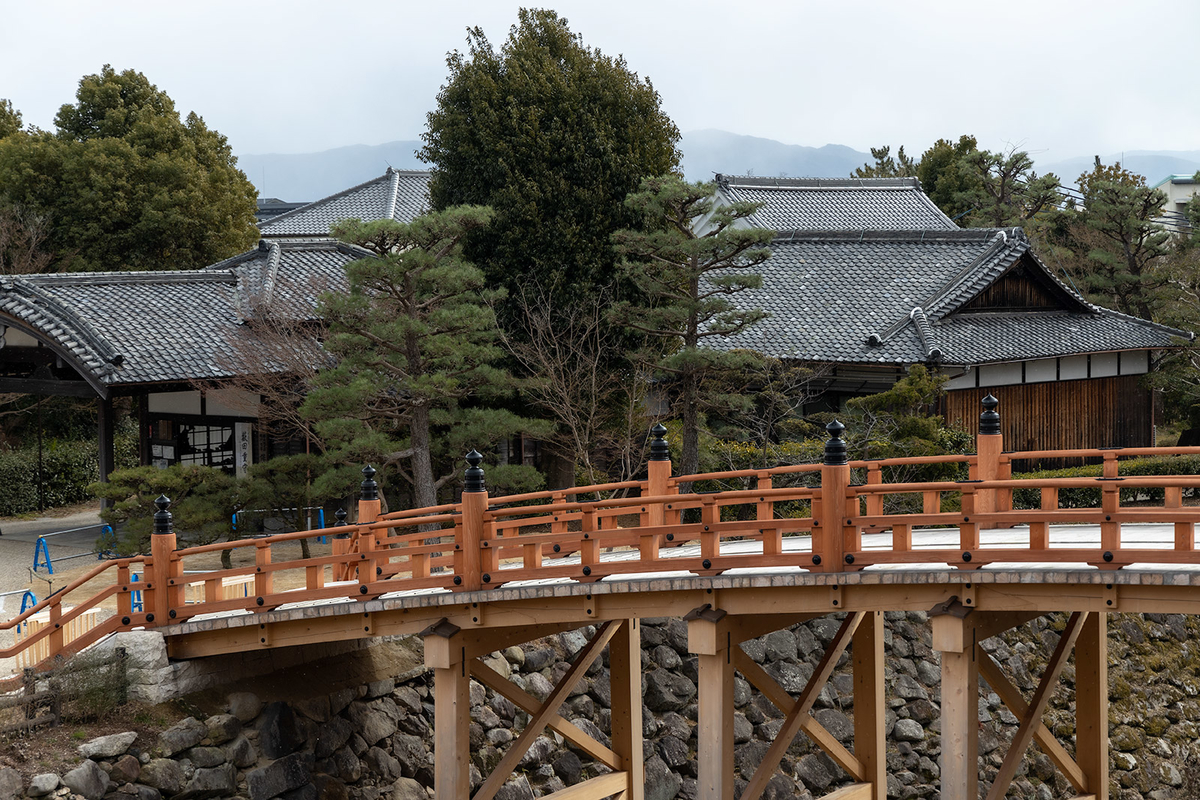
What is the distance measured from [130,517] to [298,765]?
22.0 ft

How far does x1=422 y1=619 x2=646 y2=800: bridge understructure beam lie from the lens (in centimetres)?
1129

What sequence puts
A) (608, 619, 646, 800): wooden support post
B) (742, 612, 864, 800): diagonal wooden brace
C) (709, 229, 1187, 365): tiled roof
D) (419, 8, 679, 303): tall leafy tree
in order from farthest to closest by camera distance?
(709, 229, 1187, 365): tiled roof
(419, 8, 679, 303): tall leafy tree
(608, 619, 646, 800): wooden support post
(742, 612, 864, 800): diagonal wooden brace

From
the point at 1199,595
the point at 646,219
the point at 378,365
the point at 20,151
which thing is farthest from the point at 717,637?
the point at 20,151

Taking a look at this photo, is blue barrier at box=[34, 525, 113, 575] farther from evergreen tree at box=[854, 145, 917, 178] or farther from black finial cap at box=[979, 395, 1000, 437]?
evergreen tree at box=[854, 145, 917, 178]

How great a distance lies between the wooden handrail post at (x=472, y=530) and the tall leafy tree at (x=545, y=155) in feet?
32.6

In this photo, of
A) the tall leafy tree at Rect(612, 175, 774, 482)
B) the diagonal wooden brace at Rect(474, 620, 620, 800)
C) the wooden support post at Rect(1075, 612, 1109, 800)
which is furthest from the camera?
the tall leafy tree at Rect(612, 175, 774, 482)

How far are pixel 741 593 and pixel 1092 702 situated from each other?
497cm

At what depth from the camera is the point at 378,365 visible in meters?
17.5

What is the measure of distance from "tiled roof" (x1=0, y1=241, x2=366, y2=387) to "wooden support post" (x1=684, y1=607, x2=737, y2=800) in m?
9.72

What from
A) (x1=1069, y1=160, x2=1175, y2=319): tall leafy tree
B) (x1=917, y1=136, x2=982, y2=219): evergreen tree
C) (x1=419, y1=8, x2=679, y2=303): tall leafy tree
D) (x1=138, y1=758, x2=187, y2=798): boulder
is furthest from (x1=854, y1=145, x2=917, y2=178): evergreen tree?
(x1=138, y1=758, x2=187, y2=798): boulder

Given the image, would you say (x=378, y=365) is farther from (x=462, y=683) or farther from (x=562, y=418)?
(x=462, y=683)

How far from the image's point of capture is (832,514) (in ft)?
32.8

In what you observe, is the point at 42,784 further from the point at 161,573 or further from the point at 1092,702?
the point at 1092,702

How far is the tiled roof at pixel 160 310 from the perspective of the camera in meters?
19.1
